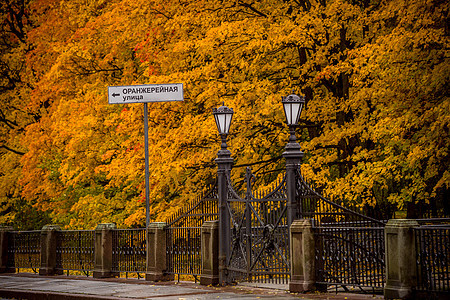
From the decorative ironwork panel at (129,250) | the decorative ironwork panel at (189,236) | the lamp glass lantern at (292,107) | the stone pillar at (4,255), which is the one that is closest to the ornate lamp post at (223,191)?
the decorative ironwork panel at (189,236)

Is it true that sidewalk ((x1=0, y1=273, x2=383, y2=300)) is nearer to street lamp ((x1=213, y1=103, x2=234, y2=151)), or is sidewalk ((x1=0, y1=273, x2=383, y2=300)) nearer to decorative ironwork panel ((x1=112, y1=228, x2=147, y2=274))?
decorative ironwork panel ((x1=112, y1=228, x2=147, y2=274))

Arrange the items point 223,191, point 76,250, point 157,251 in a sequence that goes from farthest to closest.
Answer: point 76,250 < point 157,251 < point 223,191

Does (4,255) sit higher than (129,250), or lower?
lower

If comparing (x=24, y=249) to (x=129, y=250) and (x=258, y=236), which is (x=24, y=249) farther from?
(x=258, y=236)

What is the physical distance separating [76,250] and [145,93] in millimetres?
5289

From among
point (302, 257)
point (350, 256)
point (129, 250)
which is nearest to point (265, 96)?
point (129, 250)

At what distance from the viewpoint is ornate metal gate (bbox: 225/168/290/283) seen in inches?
499

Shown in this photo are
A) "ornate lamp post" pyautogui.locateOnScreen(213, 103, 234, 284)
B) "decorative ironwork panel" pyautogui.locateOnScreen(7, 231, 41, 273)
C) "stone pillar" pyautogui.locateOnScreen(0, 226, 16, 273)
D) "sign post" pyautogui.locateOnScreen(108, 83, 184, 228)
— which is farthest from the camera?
"stone pillar" pyautogui.locateOnScreen(0, 226, 16, 273)

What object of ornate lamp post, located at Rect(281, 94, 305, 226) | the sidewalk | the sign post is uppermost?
the sign post

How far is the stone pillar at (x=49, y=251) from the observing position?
18.6 m

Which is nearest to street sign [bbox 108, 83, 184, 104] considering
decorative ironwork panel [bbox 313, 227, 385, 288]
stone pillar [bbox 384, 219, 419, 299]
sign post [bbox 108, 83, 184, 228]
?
sign post [bbox 108, 83, 184, 228]

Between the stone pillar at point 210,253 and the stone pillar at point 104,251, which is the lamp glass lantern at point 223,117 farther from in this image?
the stone pillar at point 104,251

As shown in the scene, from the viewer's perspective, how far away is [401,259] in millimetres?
10141

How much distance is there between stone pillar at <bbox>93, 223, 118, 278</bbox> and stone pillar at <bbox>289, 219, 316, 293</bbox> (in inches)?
242
